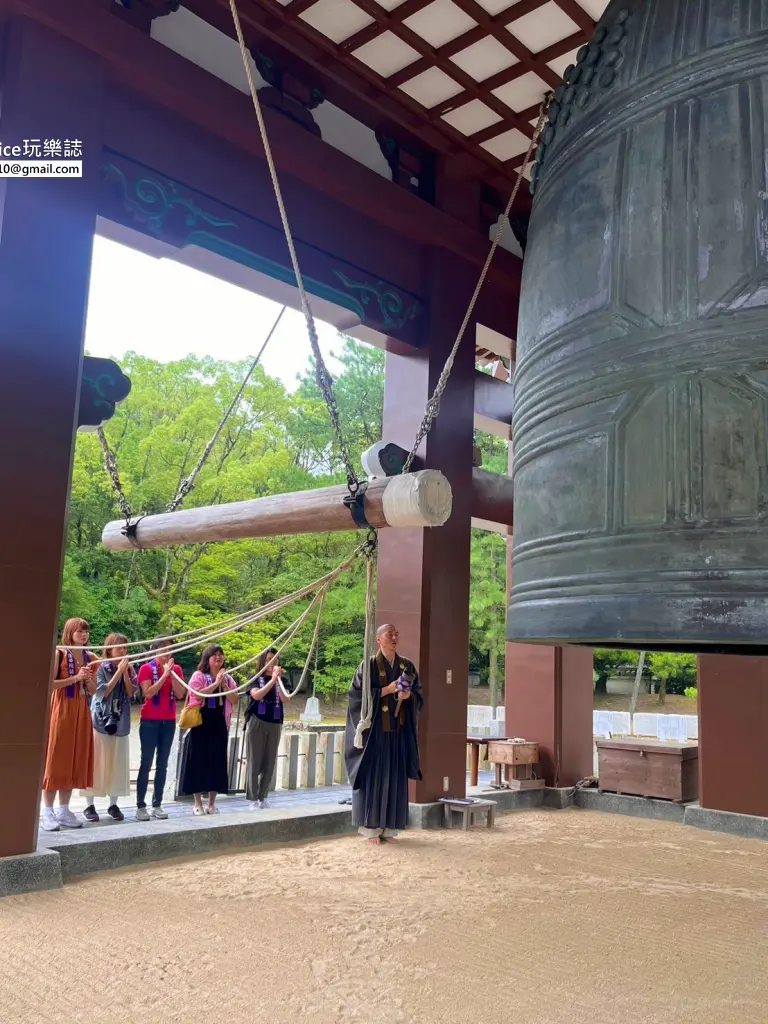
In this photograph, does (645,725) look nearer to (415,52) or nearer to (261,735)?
(261,735)

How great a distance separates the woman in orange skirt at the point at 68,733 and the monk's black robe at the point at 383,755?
1909 millimetres

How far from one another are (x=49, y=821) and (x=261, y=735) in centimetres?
186

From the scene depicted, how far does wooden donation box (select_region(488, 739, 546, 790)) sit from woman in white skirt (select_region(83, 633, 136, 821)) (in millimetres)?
4064

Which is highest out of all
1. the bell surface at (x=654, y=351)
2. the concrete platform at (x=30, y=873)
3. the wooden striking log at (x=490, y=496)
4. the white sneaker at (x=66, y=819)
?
the wooden striking log at (x=490, y=496)

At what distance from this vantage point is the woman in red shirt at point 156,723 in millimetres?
6203

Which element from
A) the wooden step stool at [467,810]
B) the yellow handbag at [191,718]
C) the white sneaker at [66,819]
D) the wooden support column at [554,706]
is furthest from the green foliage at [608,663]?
the white sneaker at [66,819]

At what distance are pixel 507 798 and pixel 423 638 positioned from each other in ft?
7.44

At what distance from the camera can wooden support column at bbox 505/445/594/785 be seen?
8.98m

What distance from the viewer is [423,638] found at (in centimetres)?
728

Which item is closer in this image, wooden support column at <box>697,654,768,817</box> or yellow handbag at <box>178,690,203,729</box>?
yellow handbag at <box>178,690,203,729</box>

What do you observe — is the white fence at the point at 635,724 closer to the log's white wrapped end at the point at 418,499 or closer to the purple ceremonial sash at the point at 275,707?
the purple ceremonial sash at the point at 275,707

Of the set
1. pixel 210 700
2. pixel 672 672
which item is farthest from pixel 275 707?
pixel 672 672

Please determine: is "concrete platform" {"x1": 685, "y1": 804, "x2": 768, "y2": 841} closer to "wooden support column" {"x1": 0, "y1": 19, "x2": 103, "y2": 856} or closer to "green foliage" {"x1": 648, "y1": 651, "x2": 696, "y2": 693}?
"wooden support column" {"x1": 0, "y1": 19, "x2": 103, "y2": 856}

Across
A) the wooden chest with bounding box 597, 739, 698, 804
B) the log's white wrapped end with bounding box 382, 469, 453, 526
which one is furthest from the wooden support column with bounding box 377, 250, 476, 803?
the log's white wrapped end with bounding box 382, 469, 453, 526
